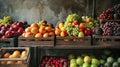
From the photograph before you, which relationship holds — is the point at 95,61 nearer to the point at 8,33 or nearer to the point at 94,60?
the point at 94,60

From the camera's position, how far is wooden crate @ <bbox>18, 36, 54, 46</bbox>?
444 cm

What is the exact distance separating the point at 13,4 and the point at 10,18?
40 centimetres

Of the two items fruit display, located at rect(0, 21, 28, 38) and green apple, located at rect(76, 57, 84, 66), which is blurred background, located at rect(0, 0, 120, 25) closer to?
fruit display, located at rect(0, 21, 28, 38)

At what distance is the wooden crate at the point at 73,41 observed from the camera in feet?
14.4

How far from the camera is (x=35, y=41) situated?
446 cm

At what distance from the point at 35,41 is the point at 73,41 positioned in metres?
0.65

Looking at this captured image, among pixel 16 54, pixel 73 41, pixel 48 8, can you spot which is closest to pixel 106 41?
pixel 73 41

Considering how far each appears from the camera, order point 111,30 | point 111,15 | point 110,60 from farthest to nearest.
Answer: point 111,15 < point 110,60 < point 111,30

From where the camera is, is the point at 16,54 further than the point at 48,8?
No

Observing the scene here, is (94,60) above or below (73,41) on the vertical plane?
below

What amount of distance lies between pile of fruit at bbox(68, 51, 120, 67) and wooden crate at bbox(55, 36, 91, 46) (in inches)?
14.2

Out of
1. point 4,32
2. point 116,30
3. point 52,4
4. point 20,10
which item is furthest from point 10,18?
point 116,30

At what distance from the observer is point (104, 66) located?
4.54 m

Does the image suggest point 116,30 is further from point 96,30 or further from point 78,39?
point 78,39
